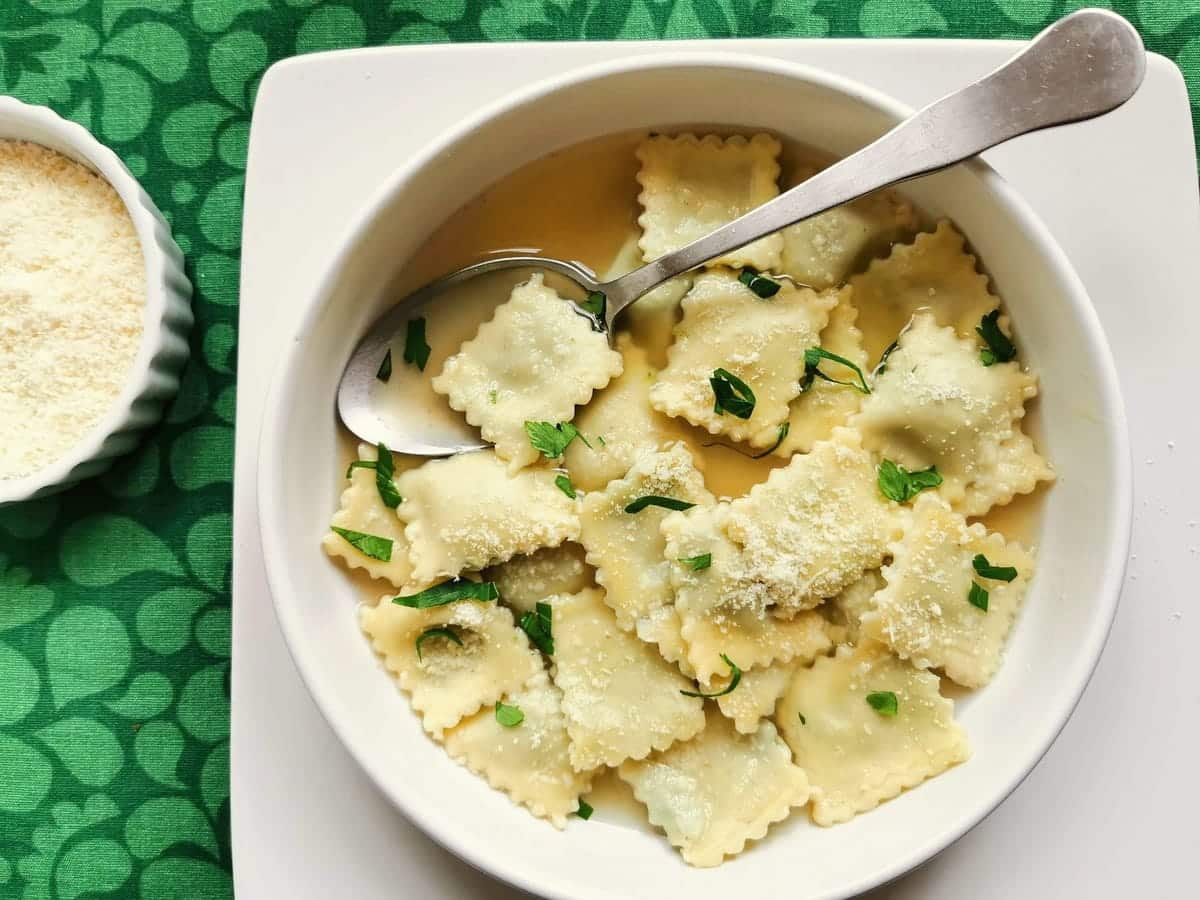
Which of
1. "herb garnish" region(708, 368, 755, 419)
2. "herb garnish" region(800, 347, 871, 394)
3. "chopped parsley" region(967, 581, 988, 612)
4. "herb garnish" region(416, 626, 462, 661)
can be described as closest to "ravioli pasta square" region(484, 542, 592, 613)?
"herb garnish" region(416, 626, 462, 661)

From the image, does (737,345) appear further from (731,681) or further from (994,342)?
(731,681)

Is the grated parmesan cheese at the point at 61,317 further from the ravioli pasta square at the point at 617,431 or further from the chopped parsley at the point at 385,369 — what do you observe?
the ravioli pasta square at the point at 617,431

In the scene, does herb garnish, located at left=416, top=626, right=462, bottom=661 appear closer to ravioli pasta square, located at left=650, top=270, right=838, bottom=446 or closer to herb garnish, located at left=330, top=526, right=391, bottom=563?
herb garnish, located at left=330, top=526, right=391, bottom=563

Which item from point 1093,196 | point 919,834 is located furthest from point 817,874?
point 1093,196

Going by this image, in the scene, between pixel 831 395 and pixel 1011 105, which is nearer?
pixel 1011 105

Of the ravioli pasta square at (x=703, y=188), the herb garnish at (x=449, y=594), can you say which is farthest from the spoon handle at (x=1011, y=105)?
the herb garnish at (x=449, y=594)

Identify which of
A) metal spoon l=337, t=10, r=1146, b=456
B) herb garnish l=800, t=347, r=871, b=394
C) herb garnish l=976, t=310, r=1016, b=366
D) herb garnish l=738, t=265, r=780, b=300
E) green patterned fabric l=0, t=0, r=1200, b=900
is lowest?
green patterned fabric l=0, t=0, r=1200, b=900

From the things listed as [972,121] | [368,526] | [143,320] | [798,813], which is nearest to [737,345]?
[972,121]
